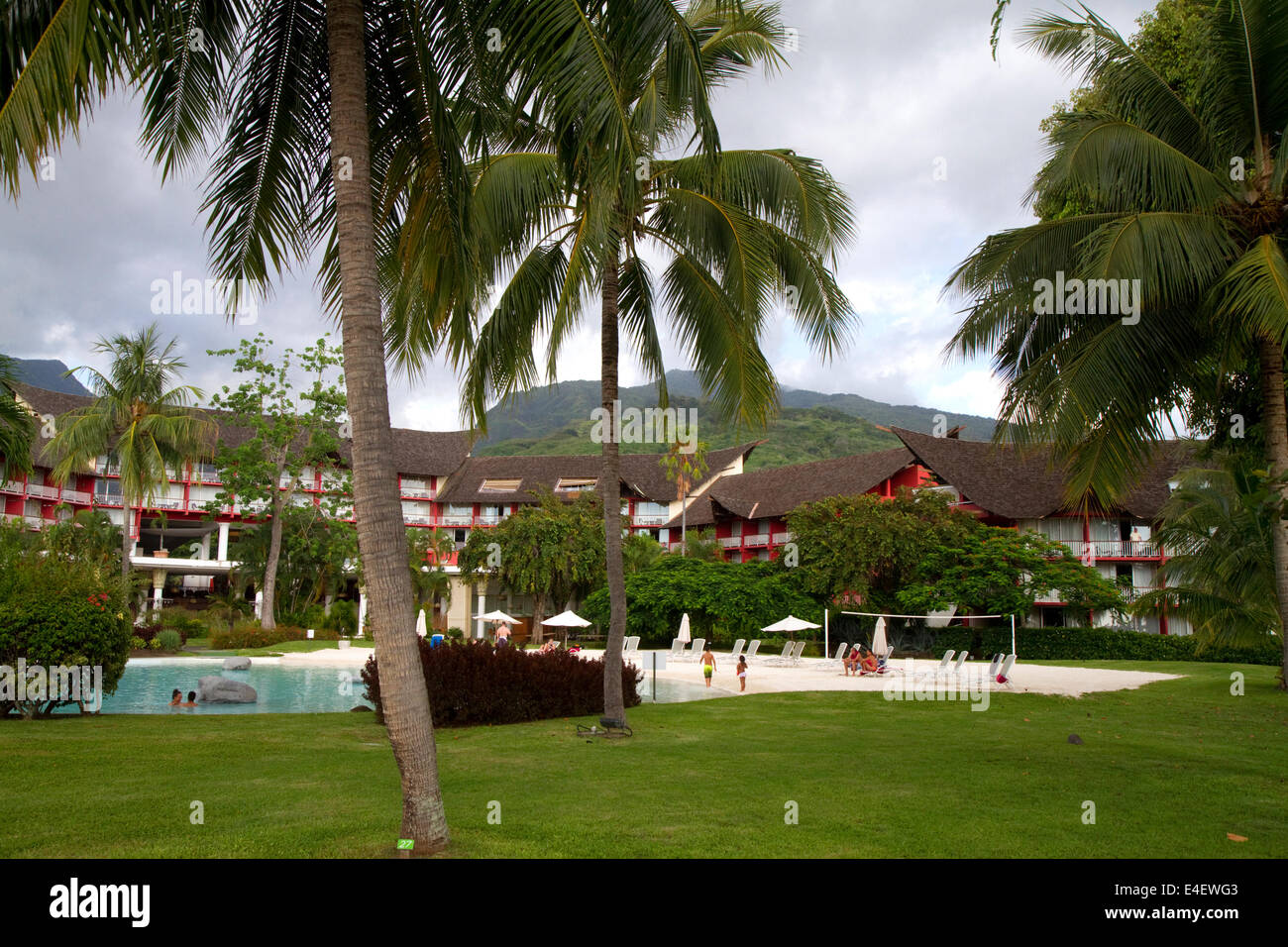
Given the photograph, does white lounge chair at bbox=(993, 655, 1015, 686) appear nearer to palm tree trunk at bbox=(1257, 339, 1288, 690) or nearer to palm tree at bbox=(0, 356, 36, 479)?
palm tree trunk at bbox=(1257, 339, 1288, 690)

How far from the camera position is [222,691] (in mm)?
18312

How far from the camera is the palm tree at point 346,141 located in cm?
553

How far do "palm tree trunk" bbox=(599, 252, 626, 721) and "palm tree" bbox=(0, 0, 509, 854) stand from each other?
2.82m

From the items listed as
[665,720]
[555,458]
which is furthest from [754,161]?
[555,458]

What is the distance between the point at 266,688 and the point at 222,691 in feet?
14.1

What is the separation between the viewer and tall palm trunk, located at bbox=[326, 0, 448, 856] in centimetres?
554

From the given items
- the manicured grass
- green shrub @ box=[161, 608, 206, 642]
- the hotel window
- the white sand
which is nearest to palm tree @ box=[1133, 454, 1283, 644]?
the manicured grass

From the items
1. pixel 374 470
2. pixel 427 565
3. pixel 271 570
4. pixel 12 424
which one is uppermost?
pixel 12 424

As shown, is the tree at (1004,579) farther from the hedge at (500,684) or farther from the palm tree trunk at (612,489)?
the palm tree trunk at (612,489)

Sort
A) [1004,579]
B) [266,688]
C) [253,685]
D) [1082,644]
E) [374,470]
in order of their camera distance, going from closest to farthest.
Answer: [374,470]
[253,685]
[266,688]
[1004,579]
[1082,644]

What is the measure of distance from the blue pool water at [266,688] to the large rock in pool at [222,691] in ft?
0.50

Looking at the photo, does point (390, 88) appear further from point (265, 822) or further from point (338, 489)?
point (338, 489)

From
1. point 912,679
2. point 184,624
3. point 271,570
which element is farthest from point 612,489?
A: point 184,624

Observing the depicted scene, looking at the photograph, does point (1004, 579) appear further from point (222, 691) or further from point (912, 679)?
point (222, 691)
